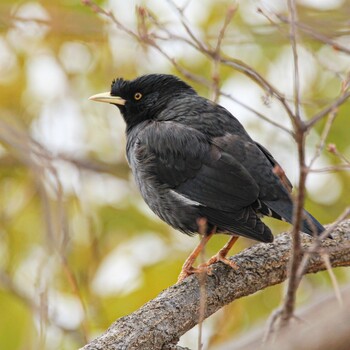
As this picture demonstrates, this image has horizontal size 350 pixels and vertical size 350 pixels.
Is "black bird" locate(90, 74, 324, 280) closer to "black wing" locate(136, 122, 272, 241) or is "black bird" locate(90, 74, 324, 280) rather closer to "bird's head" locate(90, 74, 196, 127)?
"black wing" locate(136, 122, 272, 241)

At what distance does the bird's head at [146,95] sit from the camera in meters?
5.42

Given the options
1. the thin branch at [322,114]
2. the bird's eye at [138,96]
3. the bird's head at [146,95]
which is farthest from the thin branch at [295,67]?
the bird's eye at [138,96]

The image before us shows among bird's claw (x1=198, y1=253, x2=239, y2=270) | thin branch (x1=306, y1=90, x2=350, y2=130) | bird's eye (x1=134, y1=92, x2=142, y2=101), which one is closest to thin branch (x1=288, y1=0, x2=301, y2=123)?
thin branch (x1=306, y1=90, x2=350, y2=130)

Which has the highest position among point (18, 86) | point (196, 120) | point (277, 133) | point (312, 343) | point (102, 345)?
point (18, 86)

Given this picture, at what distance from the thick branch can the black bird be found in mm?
148

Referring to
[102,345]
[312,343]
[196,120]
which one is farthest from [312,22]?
[312,343]

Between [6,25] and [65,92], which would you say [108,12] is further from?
[65,92]

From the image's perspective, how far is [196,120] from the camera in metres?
4.87

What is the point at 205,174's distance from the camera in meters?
4.61

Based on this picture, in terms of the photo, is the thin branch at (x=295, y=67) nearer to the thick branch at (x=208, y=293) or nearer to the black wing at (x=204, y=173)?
the thick branch at (x=208, y=293)

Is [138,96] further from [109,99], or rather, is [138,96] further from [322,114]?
[322,114]

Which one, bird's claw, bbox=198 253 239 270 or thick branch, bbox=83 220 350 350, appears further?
bird's claw, bbox=198 253 239 270

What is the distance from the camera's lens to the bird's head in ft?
17.8

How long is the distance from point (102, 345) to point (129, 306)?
2552mm
